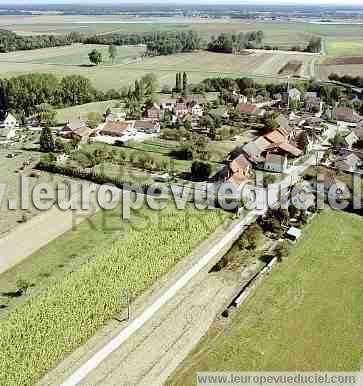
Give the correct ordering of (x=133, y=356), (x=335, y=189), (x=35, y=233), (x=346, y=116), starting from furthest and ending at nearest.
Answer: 1. (x=346, y=116)
2. (x=335, y=189)
3. (x=35, y=233)
4. (x=133, y=356)

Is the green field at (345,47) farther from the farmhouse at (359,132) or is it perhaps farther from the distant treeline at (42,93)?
the distant treeline at (42,93)

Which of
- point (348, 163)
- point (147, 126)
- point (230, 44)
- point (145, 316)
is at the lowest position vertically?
point (145, 316)

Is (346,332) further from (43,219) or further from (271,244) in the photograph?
(43,219)

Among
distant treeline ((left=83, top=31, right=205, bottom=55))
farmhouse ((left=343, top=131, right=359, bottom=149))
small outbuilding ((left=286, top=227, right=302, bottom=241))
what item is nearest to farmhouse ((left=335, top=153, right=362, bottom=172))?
farmhouse ((left=343, top=131, right=359, bottom=149))

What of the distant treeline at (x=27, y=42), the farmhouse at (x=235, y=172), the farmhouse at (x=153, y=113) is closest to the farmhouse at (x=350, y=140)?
the farmhouse at (x=235, y=172)

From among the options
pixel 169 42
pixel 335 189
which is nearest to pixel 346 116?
pixel 335 189

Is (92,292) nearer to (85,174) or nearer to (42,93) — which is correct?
(85,174)
